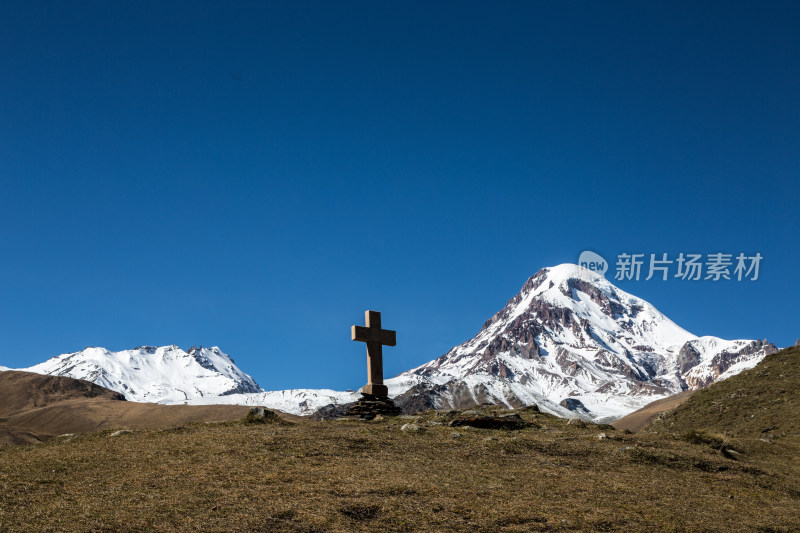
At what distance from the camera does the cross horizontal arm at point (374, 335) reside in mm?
28781

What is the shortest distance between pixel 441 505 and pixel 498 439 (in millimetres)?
7052

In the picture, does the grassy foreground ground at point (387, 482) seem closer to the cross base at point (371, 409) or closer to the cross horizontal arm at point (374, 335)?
the cross base at point (371, 409)

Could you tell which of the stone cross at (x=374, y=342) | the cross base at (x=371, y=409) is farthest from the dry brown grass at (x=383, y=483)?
the stone cross at (x=374, y=342)

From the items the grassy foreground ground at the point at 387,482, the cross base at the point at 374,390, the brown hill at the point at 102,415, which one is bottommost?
the grassy foreground ground at the point at 387,482

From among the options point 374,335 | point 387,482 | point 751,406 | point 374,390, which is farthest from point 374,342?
point 751,406

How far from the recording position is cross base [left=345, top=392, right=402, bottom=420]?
26766 millimetres

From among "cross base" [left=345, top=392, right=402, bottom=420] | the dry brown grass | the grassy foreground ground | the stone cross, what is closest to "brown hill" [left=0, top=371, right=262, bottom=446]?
the stone cross

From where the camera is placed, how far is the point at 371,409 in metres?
27.1

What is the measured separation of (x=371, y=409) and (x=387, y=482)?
11844 millimetres

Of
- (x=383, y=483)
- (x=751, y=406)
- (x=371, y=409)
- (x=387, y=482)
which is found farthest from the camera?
(x=751, y=406)

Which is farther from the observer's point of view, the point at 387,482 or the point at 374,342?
the point at 374,342

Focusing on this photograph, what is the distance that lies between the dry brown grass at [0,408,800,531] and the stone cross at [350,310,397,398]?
6175 mm

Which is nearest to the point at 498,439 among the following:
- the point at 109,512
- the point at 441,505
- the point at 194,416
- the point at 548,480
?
the point at 548,480

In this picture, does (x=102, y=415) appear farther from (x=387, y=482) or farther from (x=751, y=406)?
(x=387, y=482)
